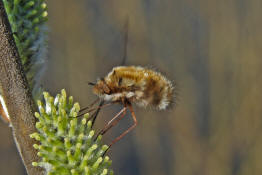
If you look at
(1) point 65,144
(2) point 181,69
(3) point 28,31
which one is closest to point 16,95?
(1) point 65,144

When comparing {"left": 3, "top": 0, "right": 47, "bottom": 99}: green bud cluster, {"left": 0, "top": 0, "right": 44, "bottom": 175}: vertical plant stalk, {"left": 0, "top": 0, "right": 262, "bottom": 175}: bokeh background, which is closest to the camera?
{"left": 0, "top": 0, "right": 44, "bottom": 175}: vertical plant stalk

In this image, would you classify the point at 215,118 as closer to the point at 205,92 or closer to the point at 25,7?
the point at 205,92

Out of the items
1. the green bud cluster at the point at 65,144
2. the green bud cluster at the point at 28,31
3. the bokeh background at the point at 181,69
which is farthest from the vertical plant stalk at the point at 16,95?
the bokeh background at the point at 181,69

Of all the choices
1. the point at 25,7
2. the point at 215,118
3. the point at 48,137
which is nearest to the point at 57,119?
the point at 48,137

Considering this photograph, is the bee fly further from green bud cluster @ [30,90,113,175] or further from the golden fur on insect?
green bud cluster @ [30,90,113,175]

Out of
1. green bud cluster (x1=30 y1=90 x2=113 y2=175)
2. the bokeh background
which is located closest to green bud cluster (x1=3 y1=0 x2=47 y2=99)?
green bud cluster (x1=30 y1=90 x2=113 y2=175)

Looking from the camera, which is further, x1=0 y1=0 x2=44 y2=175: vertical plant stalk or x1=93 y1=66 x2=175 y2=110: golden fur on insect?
x1=93 y1=66 x2=175 y2=110: golden fur on insect
